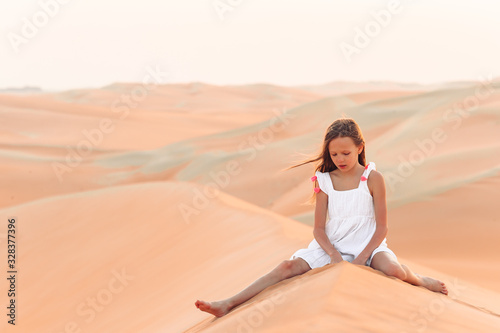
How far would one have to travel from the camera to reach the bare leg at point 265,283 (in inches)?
157

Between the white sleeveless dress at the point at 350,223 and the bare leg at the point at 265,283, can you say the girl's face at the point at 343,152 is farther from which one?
the bare leg at the point at 265,283

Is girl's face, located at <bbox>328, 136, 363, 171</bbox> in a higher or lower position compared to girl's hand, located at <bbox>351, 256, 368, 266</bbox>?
higher

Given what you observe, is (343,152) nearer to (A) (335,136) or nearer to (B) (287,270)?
(A) (335,136)

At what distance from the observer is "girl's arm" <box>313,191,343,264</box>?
12.8 ft

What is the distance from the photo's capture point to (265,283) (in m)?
4.04

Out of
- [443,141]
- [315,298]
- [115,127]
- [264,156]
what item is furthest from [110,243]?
[115,127]

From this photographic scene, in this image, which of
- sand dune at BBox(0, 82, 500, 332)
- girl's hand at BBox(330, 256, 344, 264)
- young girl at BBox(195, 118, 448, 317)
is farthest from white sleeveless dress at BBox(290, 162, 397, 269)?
sand dune at BBox(0, 82, 500, 332)

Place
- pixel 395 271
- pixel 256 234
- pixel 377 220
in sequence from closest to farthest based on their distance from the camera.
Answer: pixel 395 271 → pixel 377 220 → pixel 256 234

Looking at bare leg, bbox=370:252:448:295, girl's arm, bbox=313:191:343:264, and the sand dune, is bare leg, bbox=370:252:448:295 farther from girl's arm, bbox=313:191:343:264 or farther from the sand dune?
girl's arm, bbox=313:191:343:264

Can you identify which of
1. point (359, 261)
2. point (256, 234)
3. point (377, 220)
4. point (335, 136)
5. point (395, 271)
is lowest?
point (395, 271)

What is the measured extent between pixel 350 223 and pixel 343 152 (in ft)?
1.44

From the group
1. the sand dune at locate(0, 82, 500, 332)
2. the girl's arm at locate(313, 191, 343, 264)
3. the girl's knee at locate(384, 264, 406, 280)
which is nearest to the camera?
the sand dune at locate(0, 82, 500, 332)

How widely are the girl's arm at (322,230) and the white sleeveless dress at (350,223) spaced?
0.17ft

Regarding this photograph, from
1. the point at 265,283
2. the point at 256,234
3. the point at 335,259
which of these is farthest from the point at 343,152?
the point at 256,234
